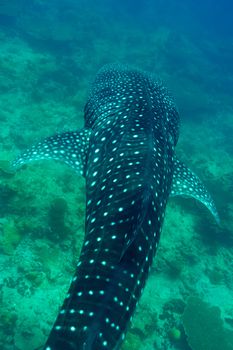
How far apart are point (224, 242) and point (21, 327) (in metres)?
6.89

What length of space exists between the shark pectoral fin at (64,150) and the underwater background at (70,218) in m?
2.09

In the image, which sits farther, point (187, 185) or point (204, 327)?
point (204, 327)

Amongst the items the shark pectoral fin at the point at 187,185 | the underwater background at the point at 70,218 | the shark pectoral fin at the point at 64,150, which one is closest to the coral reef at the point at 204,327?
the underwater background at the point at 70,218

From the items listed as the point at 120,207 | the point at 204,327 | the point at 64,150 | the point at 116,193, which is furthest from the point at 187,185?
the point at 204,327

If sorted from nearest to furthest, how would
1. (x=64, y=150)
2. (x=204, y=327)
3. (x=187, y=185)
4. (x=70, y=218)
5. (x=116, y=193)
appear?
(x=116, y=193), (x=64, y=150), (x=187, y=185), (x=204, y=327), (x=70, y=218)

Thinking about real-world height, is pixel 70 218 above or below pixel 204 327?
above

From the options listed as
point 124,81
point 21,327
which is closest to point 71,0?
point 124,81

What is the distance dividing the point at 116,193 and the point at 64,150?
2565 millimetres

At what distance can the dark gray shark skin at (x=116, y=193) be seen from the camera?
10.9 feet

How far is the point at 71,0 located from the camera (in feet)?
113

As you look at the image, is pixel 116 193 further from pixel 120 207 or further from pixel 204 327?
pixel 204 327

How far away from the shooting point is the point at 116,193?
4645 millimetres

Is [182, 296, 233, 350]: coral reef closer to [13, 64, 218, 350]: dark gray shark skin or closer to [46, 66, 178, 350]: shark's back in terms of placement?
[13, 64, 218, 350]: dark gray shark skin

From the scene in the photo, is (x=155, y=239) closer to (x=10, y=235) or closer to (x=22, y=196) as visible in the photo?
(x=10, y=235)
